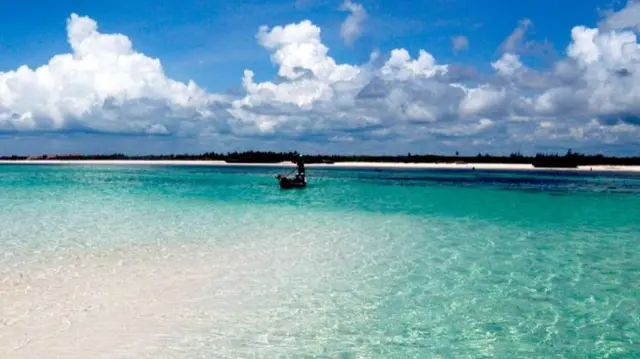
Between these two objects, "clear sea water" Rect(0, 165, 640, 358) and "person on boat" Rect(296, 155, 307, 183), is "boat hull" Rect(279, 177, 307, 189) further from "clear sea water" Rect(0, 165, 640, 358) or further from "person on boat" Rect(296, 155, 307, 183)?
"clear sea water" Rect(0, 165, 640, 358)

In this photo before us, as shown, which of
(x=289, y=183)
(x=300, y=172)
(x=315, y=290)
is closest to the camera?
(x=315, y=290)

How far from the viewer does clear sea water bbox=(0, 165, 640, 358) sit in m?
8.12

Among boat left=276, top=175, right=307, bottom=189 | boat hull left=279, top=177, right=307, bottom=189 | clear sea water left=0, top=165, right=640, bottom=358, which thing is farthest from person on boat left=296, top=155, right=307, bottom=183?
clear sea water left=0, top=165, right=640, bottom=358

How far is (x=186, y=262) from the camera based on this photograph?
14000 millimetres

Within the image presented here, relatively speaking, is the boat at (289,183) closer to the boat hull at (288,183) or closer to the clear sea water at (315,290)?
the boat hull at (288,183)

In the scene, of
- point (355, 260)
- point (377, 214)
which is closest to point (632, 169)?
point (377, 214)

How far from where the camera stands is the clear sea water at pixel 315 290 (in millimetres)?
8125

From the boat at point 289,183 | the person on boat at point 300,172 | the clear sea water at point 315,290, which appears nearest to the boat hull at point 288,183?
the boat at point 289,183

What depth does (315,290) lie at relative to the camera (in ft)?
37.4

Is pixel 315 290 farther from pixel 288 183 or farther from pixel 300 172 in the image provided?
pixel 300 172

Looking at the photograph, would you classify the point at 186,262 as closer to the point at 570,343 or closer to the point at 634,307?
the point at 570,343

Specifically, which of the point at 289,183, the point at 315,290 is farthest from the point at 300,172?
the point at 315,290

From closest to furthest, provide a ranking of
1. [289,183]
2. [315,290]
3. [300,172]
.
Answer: [315,290], [289,183], [300,172]

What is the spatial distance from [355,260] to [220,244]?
15.5 feet
